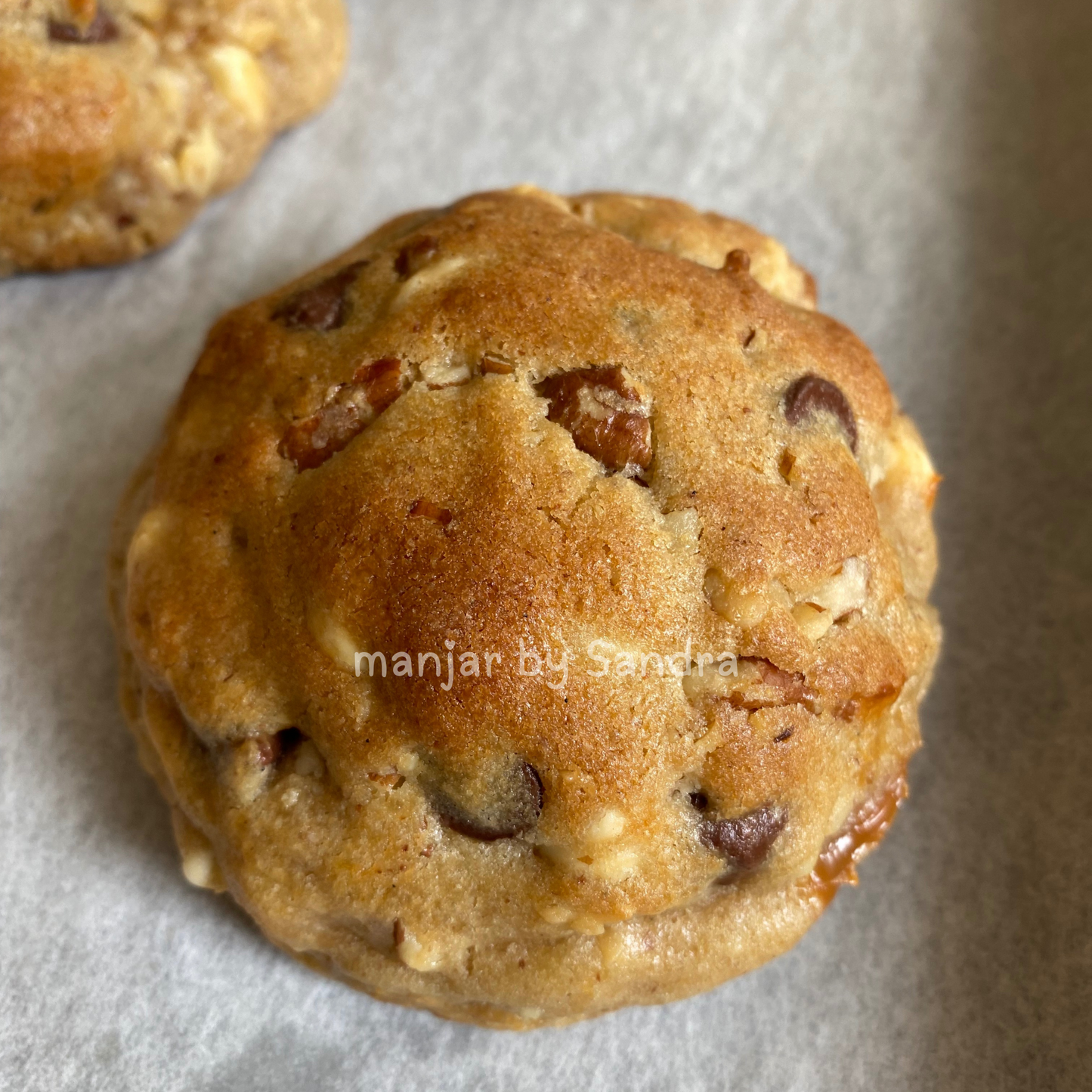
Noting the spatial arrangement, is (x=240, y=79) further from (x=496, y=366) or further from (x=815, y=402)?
(x=815, y=402)

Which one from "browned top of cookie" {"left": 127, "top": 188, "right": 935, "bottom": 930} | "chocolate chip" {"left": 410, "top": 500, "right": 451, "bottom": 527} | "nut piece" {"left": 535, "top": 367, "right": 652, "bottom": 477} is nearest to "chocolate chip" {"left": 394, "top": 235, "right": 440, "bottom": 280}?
"browned top of cookie" {"left": 127, "top": 188, "right": 935, "bottom": 930}

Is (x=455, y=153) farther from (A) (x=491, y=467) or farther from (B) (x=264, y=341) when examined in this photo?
(A) (x=491, y=467)

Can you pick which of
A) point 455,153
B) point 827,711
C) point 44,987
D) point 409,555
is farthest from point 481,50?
point 44,987

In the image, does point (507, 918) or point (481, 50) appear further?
point (481, 50)

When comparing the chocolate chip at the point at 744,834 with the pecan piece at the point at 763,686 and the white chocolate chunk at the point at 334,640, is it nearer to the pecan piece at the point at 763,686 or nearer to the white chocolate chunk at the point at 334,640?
the pecan piece at the point at 763,686

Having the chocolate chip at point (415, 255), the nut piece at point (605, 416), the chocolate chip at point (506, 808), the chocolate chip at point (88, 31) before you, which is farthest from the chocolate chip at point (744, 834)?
the chocolate chip at point (88, 31)

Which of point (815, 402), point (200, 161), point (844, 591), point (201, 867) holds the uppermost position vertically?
point (815, 402)

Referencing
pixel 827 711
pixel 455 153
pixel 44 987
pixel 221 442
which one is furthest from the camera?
pixel 455 153

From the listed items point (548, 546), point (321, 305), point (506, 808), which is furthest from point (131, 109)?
point (506, 808)

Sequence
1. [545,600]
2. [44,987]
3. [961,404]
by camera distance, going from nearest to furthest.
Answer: [545,600] < [44,987] < [961,404]
